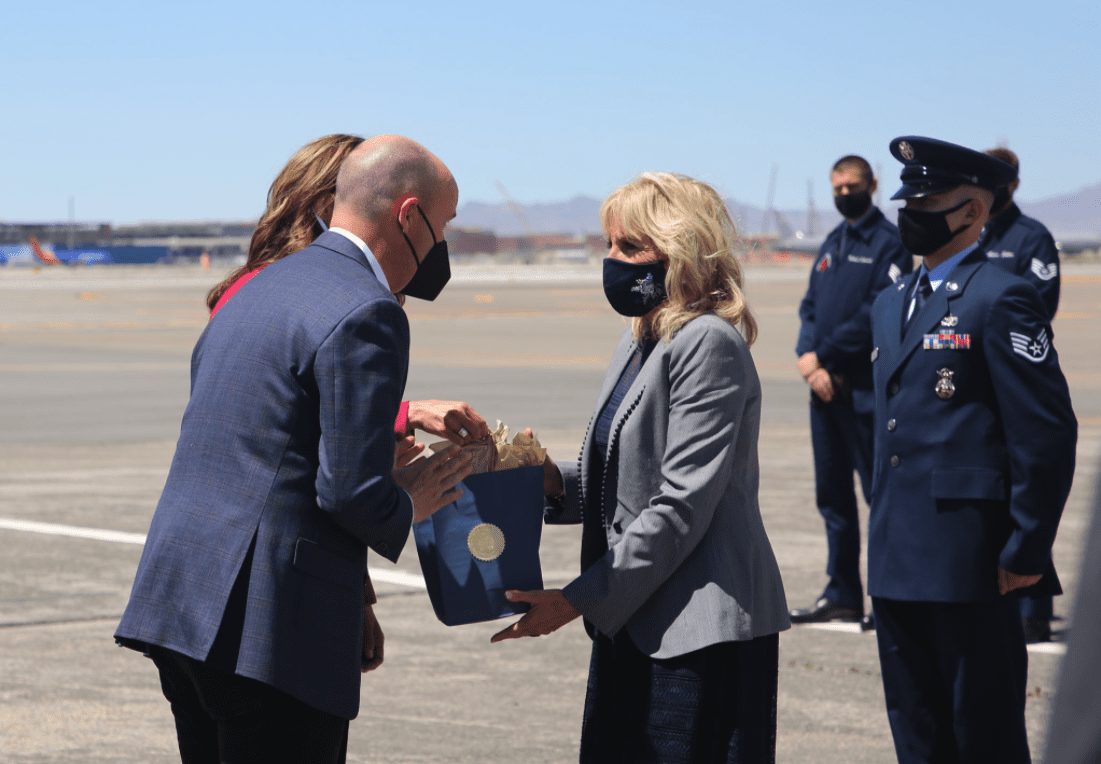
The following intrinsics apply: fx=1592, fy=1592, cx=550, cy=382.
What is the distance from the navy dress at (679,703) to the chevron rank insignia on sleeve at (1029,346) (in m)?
1.20

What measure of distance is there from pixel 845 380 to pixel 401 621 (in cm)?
256

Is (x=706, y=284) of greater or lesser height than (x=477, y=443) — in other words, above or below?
above

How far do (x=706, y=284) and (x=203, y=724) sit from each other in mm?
1416

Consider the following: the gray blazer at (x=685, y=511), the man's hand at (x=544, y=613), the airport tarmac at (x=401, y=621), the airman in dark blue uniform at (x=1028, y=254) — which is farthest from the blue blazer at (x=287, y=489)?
the airman in dark blue uniform at (x=1028, y=254)

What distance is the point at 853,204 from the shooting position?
8.61 metres

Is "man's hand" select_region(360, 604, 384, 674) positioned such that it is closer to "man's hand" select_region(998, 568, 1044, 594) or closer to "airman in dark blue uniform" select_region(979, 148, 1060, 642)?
"man's hand" select_region(998, 568, 1044, 594)

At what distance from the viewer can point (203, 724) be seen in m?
3.14

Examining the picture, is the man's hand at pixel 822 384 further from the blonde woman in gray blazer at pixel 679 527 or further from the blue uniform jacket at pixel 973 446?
the blonde woman in gray blazer at pixel 679 527

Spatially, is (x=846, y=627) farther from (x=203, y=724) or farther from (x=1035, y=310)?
(x=203, y=724)

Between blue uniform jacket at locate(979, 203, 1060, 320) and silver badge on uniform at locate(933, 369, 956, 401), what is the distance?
3386 millimetres

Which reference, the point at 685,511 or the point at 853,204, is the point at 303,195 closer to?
the point at 685,511

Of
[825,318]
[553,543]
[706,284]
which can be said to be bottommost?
[553,543]

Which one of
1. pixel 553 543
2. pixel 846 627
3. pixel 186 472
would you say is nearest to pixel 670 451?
pixel 186 472

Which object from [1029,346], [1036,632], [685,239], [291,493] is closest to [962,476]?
[1029,346]
